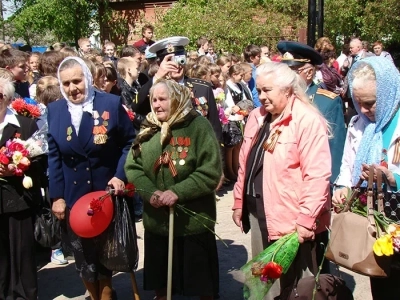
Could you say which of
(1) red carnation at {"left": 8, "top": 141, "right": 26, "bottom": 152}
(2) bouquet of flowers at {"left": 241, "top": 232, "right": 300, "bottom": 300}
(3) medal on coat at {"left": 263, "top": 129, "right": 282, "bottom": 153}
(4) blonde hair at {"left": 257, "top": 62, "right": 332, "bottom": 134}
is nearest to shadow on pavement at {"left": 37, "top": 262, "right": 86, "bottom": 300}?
(1) red carnation at {"left": 8, "top": 141, "right": 26, "bottom": 152}

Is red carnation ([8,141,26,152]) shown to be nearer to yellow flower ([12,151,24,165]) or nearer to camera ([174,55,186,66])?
yellow flower ([12,151,24,165])

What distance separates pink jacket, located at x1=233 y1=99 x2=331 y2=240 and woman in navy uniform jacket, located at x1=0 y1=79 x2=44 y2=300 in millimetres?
1968

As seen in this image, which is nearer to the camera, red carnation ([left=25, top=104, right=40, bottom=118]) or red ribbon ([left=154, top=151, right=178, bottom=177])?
red ribbon ([left=154, top=151, right=178, bottom=177])

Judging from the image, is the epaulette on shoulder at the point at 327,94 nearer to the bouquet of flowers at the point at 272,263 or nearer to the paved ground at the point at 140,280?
the paved ground at the point at 140,280

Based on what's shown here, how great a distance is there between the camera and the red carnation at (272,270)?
10.9ft

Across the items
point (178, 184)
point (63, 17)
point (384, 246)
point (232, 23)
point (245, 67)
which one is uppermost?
point (63, 17)

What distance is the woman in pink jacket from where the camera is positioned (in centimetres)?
345

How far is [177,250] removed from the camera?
13.6 feet

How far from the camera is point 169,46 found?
513cm

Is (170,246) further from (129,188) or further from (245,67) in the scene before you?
(245,67)

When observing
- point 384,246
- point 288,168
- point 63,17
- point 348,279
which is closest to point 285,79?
point 288,168

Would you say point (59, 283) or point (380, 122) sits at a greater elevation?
point (380, 122)

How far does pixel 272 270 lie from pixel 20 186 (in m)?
2.16

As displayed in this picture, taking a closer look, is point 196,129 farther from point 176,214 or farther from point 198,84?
point 198,84
